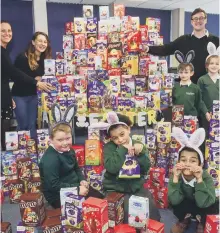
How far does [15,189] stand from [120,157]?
124 centimetres

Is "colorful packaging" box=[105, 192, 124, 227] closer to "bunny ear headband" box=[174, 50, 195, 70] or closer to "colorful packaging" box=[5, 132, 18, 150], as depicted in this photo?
"colorful packaging" box=[5, 132, 18, 150]

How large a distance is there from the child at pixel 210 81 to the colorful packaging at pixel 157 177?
0.86 metres

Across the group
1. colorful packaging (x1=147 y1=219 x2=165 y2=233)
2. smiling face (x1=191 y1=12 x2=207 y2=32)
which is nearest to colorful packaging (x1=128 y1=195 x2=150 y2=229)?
colorful packaging (x1=147 y1=219 x2=165 y2=233)

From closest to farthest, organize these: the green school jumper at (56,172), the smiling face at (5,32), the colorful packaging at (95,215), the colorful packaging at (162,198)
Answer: the colorful packaging at (95,215) → the green school jumper at (56,172) → the colorful packaging at (162,198) → the smiling face at (5,32)

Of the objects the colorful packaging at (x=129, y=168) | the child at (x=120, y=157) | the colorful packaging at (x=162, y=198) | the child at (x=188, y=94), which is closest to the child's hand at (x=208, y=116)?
the child at (x=188, y=94)

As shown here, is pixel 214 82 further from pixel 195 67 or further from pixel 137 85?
pixel 137 85

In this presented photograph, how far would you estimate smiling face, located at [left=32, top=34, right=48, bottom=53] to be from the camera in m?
3.30

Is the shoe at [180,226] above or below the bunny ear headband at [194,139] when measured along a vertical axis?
below

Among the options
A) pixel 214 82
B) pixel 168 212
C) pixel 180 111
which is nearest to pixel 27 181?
pixel 168 212

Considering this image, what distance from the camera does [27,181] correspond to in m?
2.99

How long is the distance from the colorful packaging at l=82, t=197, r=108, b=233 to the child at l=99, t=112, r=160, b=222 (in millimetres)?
432

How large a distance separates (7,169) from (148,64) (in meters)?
1.72

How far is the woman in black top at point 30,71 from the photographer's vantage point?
3356 mm

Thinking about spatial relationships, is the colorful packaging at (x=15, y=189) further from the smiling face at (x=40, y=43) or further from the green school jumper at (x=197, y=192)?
the green school jumper at (x=197, y=192)
